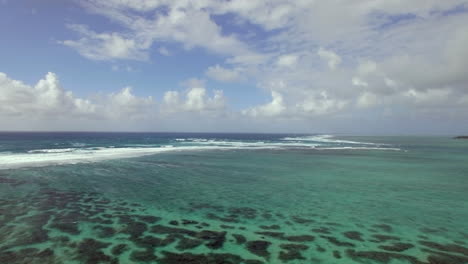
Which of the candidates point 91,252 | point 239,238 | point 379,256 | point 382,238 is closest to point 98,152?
point 91,252

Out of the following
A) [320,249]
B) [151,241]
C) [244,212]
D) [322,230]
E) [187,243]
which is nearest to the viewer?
[320,249]

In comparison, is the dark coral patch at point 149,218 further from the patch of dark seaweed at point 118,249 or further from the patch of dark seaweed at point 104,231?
the patch of dark seaweed at point 118,249

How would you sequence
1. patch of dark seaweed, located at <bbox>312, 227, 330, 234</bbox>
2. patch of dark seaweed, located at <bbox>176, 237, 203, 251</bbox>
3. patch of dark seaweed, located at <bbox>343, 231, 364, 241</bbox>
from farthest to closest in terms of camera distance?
patch of dark seaweed, located at <bbox>312, 227, 330, 234</bbox>, patch of dark seaweed, located at <bbox>343, 231, 364, 241</bbox>, patch of dark seaweed, located at <bbox>176, 237, 203, 251</bbox>

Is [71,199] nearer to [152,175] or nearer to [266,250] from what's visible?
[152,175]

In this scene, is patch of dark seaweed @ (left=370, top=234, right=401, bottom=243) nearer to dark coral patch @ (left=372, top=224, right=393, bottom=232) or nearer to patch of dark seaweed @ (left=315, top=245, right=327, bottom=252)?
dark coral patch @ (left=372, top=224, right=393, bottom=232)

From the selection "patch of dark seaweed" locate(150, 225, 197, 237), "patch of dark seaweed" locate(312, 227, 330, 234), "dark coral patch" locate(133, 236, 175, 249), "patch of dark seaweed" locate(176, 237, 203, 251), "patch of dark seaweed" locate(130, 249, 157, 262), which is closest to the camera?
"patch of dark seaweed" locate(130, 249, 157, 262)

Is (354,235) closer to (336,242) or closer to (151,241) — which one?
(336,242)

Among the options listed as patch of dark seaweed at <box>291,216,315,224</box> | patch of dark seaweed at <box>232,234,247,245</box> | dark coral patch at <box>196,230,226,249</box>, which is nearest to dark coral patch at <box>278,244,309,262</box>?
patch of dark seaweed at <box>232,234,247,245</box>

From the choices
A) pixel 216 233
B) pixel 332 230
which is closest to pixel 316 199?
pixel 332 230

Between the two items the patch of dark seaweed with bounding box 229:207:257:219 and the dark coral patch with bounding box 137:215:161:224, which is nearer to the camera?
the dark coral patch with bounding box 137:215:161:224

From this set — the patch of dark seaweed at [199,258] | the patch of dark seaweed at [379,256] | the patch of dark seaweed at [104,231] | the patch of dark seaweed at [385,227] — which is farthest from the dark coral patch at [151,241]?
the patch of dark seaweed at [385,227]

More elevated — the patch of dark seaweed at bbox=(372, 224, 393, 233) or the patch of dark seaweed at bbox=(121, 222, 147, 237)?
the patch of dark seaweed at bbox=(121, 222, 147, 237)
